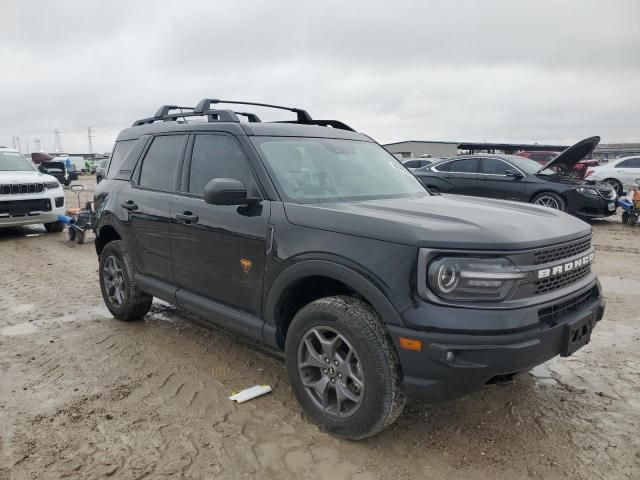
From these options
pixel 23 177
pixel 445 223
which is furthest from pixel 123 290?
pixel 23 177

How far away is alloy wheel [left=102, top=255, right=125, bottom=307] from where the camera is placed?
4.99 meters

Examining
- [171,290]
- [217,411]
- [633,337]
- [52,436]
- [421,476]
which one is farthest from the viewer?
[633,337]

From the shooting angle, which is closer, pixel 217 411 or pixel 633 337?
pixel 217 411

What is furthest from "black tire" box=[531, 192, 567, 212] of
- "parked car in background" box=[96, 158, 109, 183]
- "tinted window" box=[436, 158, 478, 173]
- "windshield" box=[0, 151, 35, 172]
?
"windshield" box=[0, 151, 35, 172]

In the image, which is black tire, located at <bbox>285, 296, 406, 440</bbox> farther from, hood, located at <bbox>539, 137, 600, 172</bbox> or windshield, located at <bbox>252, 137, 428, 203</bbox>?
hood, located at <bbox>539, 137, 600, 172</bbox>

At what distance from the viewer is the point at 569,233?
296 centimetres

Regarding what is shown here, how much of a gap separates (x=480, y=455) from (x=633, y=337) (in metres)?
2.65

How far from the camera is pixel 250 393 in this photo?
11.5 ft

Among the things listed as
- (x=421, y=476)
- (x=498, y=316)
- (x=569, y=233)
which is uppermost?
(x=569, y=233)

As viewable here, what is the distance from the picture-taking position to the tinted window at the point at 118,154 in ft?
16.4

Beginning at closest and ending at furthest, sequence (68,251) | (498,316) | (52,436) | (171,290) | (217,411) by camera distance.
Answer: (498,316) → (52,436) → (217,411) → (171,290) → (68,251)

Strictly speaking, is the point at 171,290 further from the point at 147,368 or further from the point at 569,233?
the point at 569,233

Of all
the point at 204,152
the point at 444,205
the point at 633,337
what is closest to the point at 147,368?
the point at 204,152

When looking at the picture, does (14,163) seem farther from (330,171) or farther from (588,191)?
(588,191)
